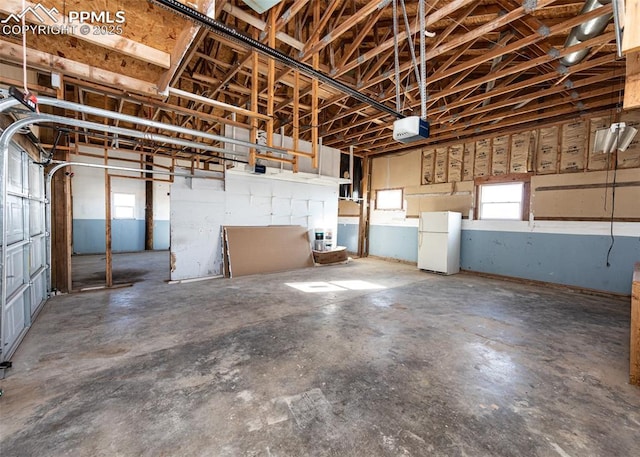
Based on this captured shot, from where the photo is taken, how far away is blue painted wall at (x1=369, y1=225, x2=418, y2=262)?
821cm

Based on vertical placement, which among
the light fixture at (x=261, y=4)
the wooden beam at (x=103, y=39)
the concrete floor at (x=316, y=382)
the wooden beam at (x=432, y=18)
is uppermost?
the wooden beam at (x=432, y=18)

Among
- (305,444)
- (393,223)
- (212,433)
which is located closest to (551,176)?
(393,223)

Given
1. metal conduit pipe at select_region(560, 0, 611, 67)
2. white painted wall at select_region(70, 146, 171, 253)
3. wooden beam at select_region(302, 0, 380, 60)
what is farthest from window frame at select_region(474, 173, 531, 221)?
white painted wall at select_region(70, 146, 171, 253)

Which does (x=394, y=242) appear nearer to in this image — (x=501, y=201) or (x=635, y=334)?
(x=501, y=201)

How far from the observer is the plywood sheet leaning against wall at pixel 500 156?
6.38 m

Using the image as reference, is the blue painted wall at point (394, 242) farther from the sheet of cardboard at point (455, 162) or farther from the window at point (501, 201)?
the window at point (501, 201)

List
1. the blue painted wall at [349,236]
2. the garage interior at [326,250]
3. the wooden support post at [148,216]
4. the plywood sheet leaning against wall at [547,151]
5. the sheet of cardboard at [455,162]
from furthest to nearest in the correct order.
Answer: the blue painted wall at [349,236], the wooden support post at [148,216], the sheet of cardboard at [455,162], the plywood sheet leaning against wall at [547,151], the garage interior at [326,250]

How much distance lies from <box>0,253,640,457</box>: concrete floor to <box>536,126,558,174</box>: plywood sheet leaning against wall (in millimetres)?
3123

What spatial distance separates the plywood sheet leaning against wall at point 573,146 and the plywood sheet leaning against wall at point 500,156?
3.27 ft

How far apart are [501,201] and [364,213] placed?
402cm

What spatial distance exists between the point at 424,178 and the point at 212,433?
7.79 metres

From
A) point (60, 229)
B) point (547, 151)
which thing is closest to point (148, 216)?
point (60, 229)

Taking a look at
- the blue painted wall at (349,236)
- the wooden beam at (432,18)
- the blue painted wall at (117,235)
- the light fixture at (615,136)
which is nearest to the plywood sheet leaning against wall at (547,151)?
the light fixture at (615,136)

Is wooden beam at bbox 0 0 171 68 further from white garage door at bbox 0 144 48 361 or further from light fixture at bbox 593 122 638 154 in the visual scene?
light fixture at bbox 593 122 638 154
